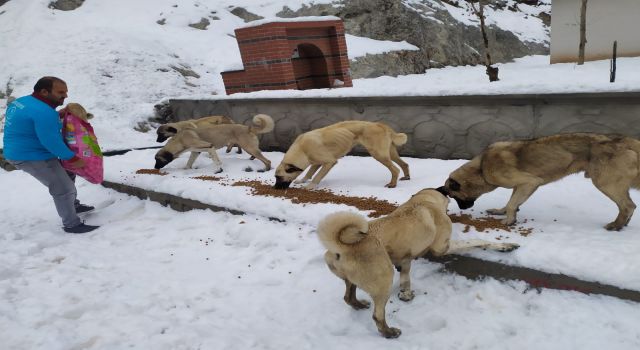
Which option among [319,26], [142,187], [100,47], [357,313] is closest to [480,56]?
[319,26]

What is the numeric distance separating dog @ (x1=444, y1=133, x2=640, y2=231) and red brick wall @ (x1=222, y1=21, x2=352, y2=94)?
24.5 ft

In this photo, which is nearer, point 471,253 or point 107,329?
point 107,329

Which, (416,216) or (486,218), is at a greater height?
(416,216)

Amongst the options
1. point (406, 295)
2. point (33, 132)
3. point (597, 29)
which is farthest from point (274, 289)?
point (597, 29)

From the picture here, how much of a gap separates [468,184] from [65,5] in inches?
875

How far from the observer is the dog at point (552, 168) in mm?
3816

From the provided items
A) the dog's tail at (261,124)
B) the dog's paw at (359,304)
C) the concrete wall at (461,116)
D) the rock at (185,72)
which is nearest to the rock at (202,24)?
the rock at (185,72)

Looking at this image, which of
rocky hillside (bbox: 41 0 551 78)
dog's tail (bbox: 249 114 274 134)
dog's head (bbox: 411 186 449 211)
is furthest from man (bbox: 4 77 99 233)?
rocky hillside (bbox: 41 0 551 78)

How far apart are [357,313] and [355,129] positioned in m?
3.35

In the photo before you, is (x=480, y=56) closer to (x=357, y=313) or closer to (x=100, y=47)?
(x=100, y=47)

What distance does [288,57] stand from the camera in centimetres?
1111

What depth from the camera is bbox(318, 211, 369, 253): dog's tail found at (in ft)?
9.86

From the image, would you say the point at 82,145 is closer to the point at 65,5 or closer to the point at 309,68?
the point at 309,68

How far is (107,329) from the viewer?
11.8ft
